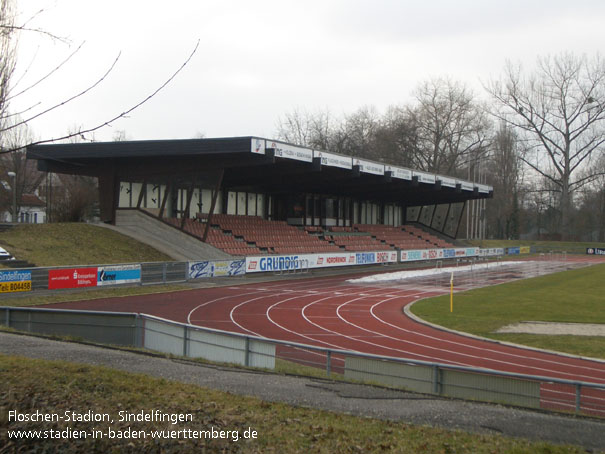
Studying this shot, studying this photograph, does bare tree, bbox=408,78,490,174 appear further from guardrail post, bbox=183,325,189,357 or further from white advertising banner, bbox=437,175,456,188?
guardrail post, bbox=183,325,189,357

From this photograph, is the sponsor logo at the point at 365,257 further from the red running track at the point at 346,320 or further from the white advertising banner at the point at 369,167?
the red running track at the point at 346,320

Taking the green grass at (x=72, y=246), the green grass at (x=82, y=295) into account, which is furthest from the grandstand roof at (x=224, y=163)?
the green grass at (x=82, y=295)

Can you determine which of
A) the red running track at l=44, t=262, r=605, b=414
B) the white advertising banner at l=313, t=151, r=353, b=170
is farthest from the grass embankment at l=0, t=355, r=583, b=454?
the white advertising banner at l=313, t=151, r=353, b=170

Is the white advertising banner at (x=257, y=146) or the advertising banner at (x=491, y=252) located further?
the advertising banner at (x=491, y=252)

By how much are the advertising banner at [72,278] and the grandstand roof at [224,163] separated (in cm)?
529

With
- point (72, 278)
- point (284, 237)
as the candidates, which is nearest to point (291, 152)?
point (284, 237)

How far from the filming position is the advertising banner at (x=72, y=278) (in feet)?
80.4

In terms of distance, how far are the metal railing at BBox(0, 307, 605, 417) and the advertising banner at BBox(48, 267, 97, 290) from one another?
9873mm

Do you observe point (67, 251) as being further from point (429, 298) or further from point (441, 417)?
point (441, 417)

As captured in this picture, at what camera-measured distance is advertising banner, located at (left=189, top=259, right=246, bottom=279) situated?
106ft

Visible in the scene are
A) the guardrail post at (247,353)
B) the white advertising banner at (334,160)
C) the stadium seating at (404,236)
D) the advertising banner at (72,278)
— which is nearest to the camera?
the guardrail post at (247,353)

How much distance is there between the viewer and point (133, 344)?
42.6ft

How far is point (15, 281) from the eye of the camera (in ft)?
74.9

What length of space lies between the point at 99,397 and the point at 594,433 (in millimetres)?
5868
